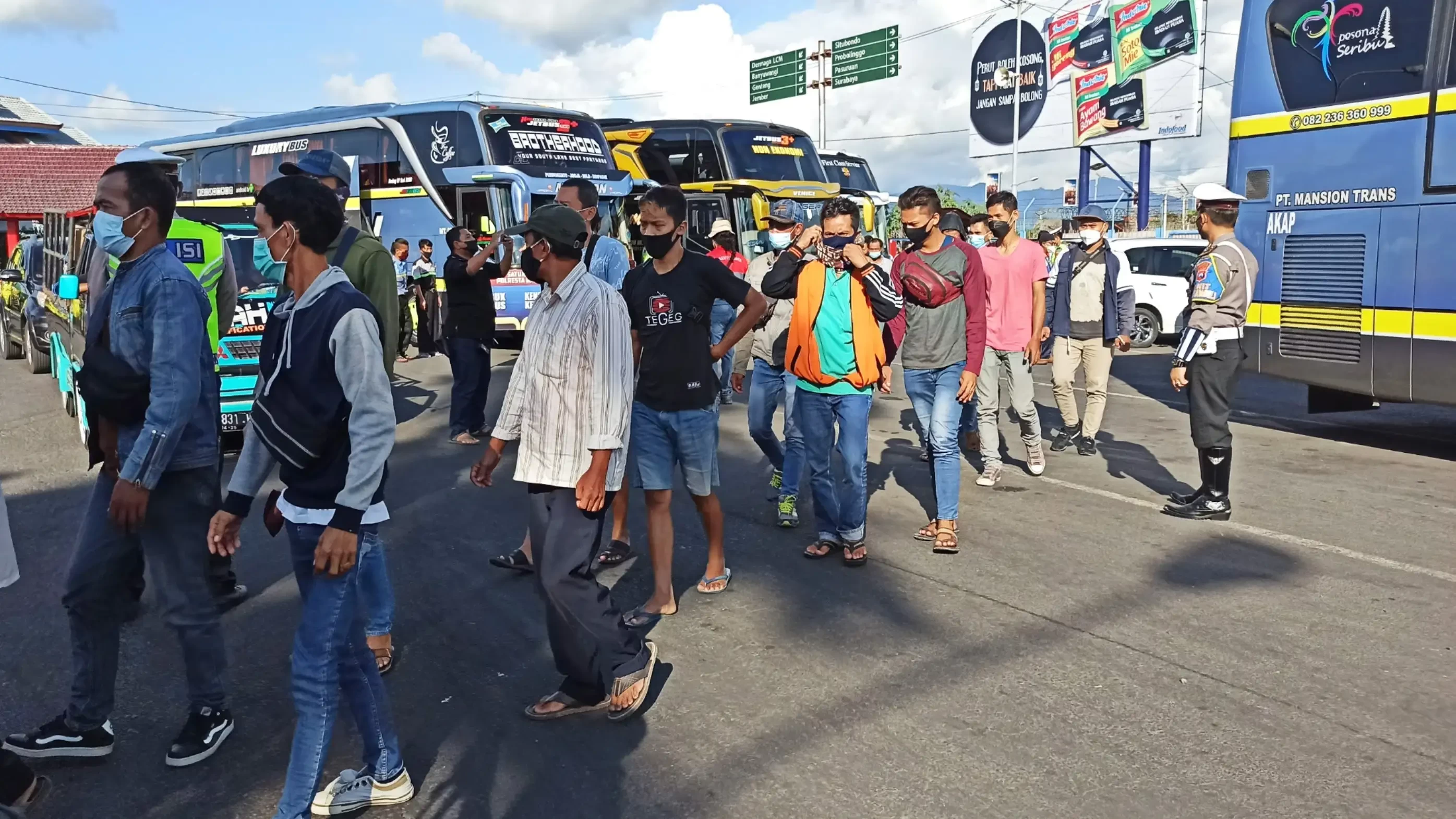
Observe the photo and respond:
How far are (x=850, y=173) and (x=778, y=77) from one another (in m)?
13.8

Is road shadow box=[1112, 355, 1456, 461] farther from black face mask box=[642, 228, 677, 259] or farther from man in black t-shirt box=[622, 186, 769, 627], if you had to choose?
black face mask box=[642, 228, 677, 259]

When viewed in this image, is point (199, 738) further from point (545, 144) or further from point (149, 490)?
point (545, 144)

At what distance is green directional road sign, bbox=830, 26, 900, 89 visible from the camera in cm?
4016

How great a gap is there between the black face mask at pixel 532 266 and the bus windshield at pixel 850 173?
2500 centimetres

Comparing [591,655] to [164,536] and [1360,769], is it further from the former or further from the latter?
[1360,769]

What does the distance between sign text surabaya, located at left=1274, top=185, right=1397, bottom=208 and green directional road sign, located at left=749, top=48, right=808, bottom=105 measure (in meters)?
35.0

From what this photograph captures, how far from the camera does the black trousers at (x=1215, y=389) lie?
6570mm

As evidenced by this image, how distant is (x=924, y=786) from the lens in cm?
353

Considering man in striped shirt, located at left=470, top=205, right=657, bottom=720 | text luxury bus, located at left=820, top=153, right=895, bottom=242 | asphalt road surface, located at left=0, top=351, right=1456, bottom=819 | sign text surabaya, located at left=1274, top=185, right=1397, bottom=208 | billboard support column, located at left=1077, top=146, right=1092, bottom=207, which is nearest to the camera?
asphalt road surface, located at left=0, top=351, right=1456, bottom=819

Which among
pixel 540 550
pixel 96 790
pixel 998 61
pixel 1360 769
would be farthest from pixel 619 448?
pixel 998 61

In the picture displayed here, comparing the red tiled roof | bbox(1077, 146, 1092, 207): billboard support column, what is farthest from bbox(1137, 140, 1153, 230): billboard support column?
the red tiled roof

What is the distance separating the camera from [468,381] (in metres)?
9.58

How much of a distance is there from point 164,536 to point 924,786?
8.80ft

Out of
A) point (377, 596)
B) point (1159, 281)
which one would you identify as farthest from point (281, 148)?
point (377, 596)
